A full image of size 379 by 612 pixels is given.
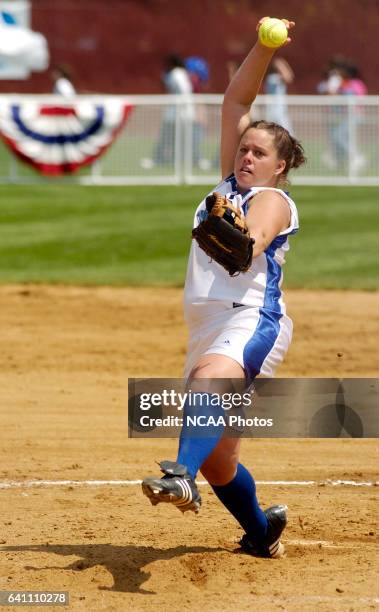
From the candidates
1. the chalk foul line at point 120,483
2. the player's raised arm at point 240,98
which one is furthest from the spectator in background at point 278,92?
the player's raised arm at point 240,98

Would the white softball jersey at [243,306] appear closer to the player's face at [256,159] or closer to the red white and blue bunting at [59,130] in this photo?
the player's face at [256,159]

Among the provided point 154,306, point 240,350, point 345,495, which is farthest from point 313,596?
point 154,306

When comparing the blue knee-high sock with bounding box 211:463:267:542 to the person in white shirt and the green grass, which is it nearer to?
the green grass

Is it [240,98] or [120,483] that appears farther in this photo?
[120,483]

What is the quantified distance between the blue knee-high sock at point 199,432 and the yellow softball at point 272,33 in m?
1.56

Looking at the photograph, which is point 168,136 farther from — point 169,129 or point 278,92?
point 278,92

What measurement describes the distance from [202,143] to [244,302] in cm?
1477

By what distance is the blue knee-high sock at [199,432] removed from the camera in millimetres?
4727

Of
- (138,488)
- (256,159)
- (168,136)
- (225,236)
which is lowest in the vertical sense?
(138,488)

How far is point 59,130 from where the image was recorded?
18984 mm

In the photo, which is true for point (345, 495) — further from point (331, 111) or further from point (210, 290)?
point (331, 111)

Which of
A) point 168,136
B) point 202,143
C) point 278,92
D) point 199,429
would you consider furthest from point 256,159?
point 278,92

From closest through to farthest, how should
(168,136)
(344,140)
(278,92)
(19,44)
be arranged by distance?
(344,140), (168,136), (278,92), (19,44)

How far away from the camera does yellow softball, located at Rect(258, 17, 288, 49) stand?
17.1ft
